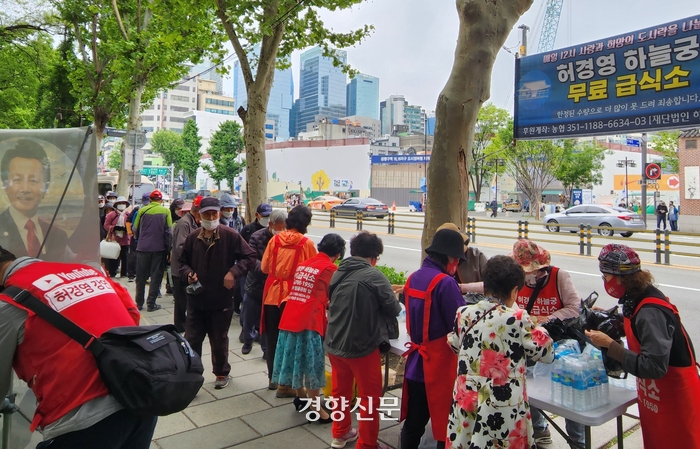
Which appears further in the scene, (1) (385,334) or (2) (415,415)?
(1) (385,334)

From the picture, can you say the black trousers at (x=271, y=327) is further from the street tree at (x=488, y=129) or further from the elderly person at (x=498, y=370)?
the street tree at (x=488, y=129)

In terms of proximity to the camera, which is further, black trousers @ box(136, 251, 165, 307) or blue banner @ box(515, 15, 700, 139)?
black trousers @ box(136, 251, 165, 307)

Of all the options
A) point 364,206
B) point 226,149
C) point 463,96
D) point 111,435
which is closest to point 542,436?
point 111,435

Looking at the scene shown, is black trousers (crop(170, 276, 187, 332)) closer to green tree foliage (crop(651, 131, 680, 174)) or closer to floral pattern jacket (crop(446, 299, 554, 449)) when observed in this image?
floral pattern jacket (crop(446, 299, 554, 449))

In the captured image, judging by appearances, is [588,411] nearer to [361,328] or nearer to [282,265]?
[361,328]

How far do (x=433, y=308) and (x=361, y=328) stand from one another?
595mm

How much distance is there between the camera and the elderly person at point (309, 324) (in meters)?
3.85

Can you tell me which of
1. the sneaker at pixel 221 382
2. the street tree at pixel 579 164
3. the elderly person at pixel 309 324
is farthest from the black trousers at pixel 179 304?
the street tree at pixel 579 164

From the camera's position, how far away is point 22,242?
97.7 inches

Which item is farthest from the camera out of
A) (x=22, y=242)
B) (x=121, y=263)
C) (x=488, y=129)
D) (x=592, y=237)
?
(x=488, y=129)

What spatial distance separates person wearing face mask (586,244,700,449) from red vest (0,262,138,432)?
8.25 feet

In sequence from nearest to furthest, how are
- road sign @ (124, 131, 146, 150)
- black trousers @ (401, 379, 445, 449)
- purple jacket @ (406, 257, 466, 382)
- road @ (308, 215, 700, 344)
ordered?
purple jacket @ (406, 257, 466, 382)
black trousers @ (401, 379, 445, 449)
road @ (308, 215, 700, 344)
road sign @ (124, 131, 146, 150)

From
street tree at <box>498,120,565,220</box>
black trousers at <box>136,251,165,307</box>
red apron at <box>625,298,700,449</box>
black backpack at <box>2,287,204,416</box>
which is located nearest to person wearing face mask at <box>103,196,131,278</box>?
black trousers at <box>136,251,165,307</box>

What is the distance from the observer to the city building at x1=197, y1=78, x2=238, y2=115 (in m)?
108
